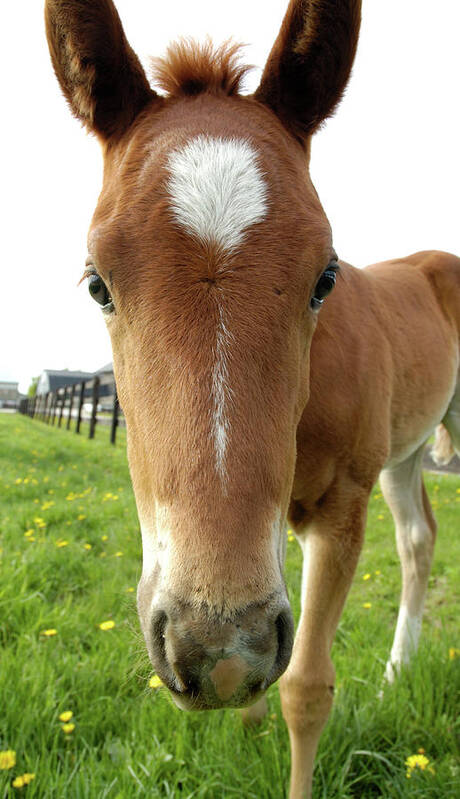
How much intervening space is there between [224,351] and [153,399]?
197 mm

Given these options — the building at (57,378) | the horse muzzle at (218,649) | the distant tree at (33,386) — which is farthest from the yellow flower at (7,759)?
the distant tree at (33,386)

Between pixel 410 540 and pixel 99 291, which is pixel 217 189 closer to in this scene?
pixel 99 291

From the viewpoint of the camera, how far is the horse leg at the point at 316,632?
6.33 ft

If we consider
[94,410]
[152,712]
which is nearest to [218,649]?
[152,712]

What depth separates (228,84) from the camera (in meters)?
1.75

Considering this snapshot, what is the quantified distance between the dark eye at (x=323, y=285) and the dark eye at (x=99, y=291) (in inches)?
21.9

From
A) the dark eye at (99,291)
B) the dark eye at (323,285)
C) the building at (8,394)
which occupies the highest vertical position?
the dark eye at (323,285)

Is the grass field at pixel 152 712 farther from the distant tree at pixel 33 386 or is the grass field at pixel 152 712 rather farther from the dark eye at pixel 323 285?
the distant tree at pixel 33 386

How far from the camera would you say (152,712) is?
2.18 m

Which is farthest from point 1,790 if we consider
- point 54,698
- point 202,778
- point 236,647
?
point 236,647

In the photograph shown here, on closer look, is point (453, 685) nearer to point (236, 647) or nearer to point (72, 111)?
point (236, 647)

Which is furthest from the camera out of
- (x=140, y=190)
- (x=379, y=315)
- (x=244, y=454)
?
(x=379, y=315)

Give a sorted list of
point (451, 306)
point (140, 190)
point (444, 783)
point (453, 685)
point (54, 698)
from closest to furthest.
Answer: point (140, 190), point (444, 783), point (54, 698), point (453, 685), point (451, 306)

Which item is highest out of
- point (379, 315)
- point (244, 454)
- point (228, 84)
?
point (228, 84)
